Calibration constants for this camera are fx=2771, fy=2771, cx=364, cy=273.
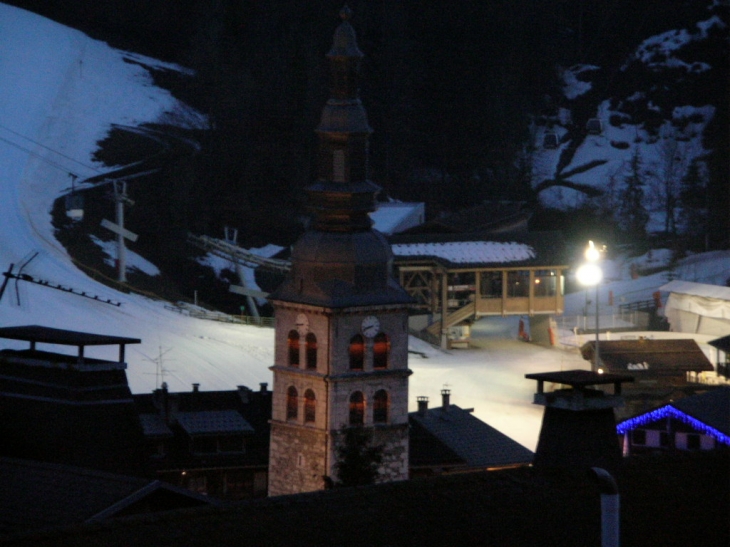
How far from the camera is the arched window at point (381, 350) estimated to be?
76562 millimetres

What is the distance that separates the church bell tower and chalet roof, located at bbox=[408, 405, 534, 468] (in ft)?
11.6

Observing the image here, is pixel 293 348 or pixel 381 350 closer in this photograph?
pixel 381 350

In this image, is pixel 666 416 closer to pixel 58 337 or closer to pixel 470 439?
pixel 470 439

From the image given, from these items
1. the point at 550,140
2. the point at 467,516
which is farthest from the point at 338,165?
the point at 550,140

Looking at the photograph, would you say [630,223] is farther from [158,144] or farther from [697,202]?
[158,144]

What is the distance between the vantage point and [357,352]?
76375 millimetres

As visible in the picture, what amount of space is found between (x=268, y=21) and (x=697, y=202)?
2402 cm

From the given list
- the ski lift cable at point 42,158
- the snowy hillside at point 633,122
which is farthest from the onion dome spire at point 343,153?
the snowy hillside at point 633,122

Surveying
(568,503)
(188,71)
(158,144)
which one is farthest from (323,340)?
(188,71)

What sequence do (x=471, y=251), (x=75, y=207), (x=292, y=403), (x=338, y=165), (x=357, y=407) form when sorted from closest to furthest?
1. (x=357, y=407)
2. (x=338, y=165)
3. (x=292, y=403)
4. (x=75, y=207)
5. (x=471, y=251)

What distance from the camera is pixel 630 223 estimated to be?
141 meters

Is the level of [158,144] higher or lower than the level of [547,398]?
higher

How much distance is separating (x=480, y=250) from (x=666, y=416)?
147ft

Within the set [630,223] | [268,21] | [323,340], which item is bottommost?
[323,340]
